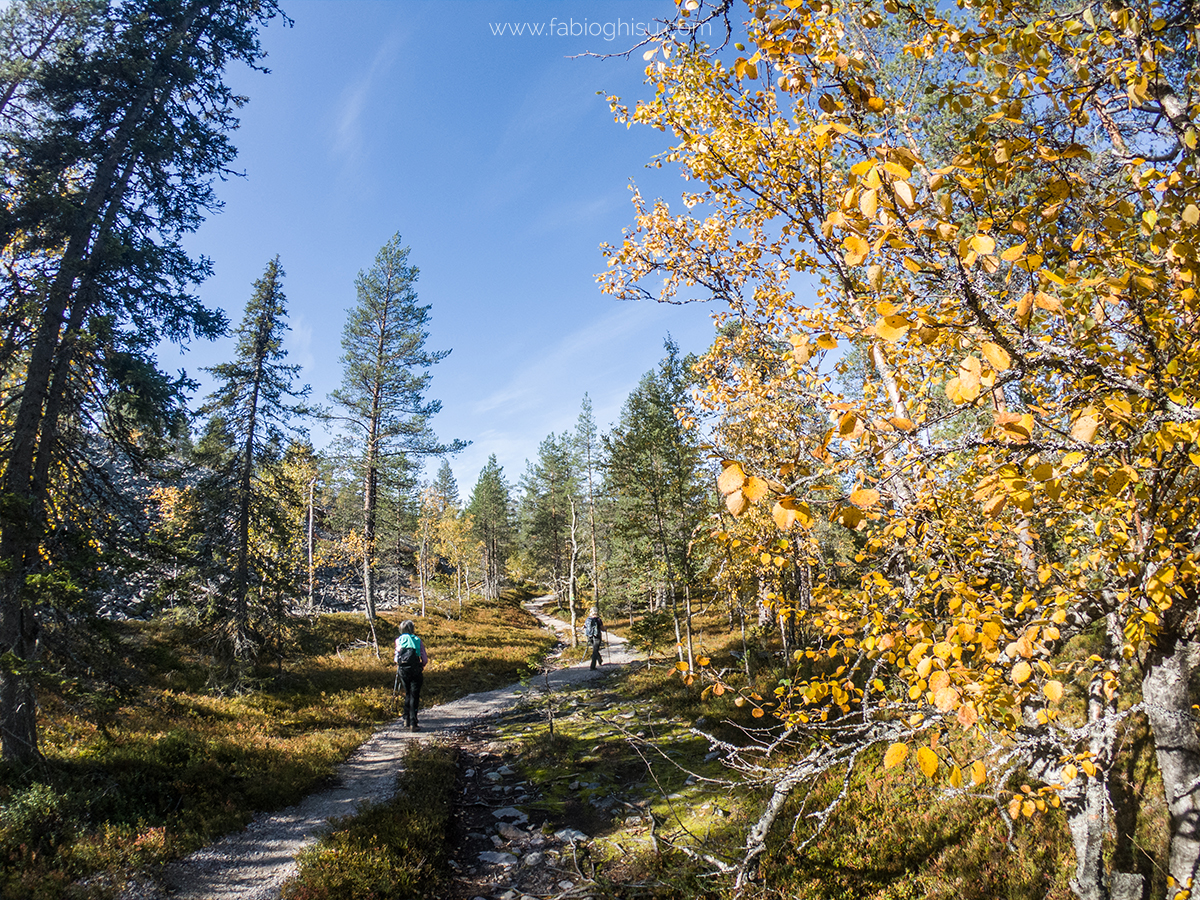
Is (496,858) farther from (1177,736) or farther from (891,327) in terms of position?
(891,327)

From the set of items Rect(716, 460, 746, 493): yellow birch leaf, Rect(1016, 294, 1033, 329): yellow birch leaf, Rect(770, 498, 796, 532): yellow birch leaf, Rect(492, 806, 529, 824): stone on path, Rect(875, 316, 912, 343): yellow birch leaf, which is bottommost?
Rect(492, 806, 529, 824): stone on path

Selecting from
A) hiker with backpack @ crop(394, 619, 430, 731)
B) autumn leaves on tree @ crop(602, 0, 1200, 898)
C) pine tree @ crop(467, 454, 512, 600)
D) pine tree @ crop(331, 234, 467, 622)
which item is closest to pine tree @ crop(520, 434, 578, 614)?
pine tree @ crop(467, 454, 512, 600)

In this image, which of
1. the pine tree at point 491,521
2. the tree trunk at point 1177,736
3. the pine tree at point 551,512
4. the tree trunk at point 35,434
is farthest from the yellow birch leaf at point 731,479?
the pine tree at point 491,521

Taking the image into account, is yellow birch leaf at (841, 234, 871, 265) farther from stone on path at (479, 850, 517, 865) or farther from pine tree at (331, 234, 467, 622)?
pine tree at (331, 234, 467, 622)

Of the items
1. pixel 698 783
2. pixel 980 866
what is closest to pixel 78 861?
pixel 698 783

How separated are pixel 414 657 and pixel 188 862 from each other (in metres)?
5.37

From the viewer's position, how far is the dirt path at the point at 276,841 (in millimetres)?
5473

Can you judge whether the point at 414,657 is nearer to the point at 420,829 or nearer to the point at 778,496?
the point at 420,829

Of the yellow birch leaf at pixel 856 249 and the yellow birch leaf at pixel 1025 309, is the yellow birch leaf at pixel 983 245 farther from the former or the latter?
the yellow birch leaf at pixel 856 249

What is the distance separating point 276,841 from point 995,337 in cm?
890

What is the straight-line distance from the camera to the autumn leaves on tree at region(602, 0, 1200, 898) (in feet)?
5.22

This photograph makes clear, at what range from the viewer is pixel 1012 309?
1.77 metres

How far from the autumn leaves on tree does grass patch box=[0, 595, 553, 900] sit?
6.88 meters

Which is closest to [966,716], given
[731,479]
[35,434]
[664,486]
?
[731,479]
